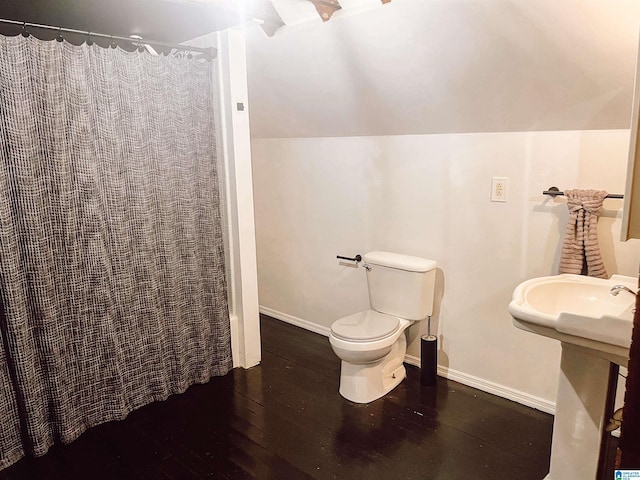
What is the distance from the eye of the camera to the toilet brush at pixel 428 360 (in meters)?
2.75

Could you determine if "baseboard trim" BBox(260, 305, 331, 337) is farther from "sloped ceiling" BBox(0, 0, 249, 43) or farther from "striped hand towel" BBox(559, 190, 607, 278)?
"sloped ceiling" BBox(0, 0, 249, 43)

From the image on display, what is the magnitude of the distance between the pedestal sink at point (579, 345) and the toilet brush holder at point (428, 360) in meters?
0.97

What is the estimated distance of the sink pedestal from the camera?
163 centimetres

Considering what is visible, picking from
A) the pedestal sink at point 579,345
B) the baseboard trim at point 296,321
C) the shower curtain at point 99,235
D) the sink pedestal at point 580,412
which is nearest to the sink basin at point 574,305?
the pedestal sink at point 579,345

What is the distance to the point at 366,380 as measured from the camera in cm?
261

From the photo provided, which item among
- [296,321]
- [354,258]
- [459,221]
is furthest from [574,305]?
[296,321]

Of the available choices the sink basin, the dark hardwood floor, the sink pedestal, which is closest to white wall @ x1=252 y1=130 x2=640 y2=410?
the dark hardwood floor

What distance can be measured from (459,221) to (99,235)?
6.07 ft

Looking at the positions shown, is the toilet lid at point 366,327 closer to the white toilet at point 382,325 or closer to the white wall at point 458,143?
the white toilet at point 382,325

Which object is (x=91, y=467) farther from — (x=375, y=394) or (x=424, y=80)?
(x=424, y=80)

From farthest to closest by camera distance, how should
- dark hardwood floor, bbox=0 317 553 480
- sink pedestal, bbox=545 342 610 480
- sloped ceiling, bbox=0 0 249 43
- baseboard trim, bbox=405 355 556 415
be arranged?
baseboard trim, bbox=405 355 556 415 → sloped ceiling, bbox=0 0 249 43 → dark hardwood floor, bbox=0 317 553 480 → sink pedestal, bbox=545 342 610 480

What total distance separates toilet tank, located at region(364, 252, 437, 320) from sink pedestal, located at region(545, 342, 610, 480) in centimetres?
103

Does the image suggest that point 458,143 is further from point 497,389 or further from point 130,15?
point 130,15

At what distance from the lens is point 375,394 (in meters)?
2.64
